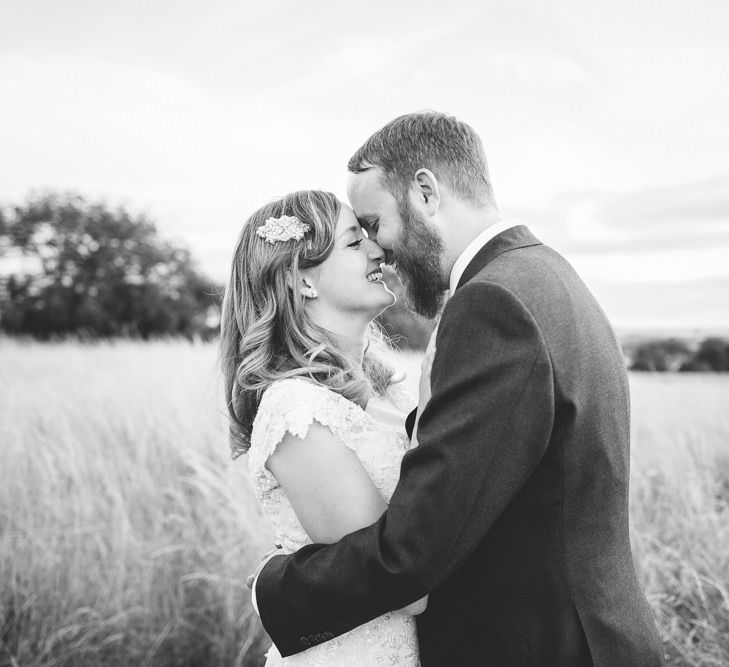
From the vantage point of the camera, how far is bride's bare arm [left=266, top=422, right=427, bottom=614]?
188 centimetres

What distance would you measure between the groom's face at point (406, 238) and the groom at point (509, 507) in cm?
25

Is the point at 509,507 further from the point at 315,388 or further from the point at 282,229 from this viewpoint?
the point at 282,229

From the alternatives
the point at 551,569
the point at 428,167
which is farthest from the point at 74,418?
the point at 551,569

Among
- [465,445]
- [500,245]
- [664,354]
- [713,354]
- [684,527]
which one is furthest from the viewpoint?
[713,354]

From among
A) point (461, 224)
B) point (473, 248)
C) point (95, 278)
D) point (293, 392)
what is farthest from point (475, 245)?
point (95, 278)

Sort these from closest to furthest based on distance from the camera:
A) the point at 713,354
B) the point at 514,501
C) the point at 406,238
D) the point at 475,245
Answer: the point at 514,501
the point at 475,245
the point at 406,238
the point at 713,354

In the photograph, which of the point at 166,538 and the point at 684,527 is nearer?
the point at 684,527

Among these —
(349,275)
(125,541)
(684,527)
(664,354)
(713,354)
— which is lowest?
(713,354)

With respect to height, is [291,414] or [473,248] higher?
[473,248]

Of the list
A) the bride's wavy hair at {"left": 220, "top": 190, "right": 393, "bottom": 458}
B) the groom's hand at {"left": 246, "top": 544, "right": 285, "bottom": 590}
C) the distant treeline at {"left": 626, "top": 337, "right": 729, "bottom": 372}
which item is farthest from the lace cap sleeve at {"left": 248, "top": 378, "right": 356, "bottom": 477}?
the distant treeline at {"left": 626, "top": 337, "right": 729, "bottom": 372}

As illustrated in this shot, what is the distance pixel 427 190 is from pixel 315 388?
75 cm

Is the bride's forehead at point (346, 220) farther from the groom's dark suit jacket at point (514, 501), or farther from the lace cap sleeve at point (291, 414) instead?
the groom's dark suit jacket at point (514, 501)

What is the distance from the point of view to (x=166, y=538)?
4281 mm

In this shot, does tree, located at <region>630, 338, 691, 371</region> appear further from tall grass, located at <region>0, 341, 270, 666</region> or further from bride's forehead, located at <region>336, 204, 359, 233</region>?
bride's forehead, located at <region>336, 204, 359, 233</region>
